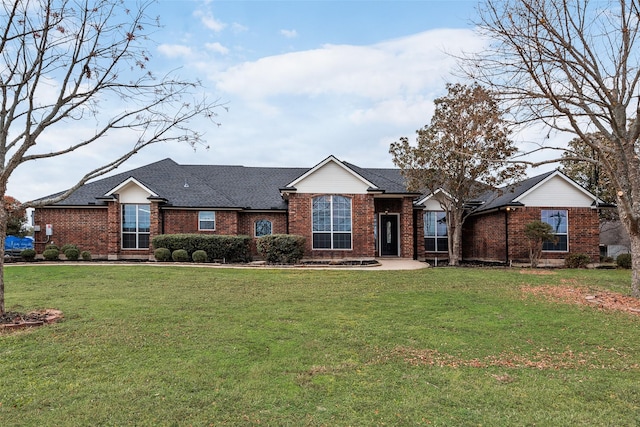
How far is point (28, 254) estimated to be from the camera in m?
18.8

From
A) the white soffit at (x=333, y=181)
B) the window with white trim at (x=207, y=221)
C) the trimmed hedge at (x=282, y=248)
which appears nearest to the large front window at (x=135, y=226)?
the window with white trim at (x=207, y=221)

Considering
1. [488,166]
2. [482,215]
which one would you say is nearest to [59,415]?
[488,166]

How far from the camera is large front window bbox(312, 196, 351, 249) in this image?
19594 millimetres

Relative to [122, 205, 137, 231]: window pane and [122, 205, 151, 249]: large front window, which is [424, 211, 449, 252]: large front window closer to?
[122, 205, 151, 249]: large front window

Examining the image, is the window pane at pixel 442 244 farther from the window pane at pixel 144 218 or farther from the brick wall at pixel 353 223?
the window pane at pixel 144 218

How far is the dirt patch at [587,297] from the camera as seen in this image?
878cm

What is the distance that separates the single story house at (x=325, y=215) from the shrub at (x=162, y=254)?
1513 millimetres

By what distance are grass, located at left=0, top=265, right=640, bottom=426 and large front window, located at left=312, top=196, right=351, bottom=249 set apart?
Answer: 9.41 m

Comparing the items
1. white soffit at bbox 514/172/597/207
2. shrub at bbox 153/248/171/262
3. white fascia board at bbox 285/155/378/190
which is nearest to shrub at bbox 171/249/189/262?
shrub at bbox 153/248/171/262

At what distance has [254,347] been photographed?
589 centimetres

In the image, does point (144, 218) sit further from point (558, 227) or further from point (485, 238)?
point (558, 227)

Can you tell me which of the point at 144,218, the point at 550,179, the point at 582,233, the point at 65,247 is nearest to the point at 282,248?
the point at 144,218

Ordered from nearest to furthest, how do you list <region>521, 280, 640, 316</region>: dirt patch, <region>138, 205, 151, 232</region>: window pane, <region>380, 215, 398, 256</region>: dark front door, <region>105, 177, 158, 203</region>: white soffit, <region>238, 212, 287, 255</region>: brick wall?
1. <region>521, 280, 640, 316</region>: dirt patch
2. <region>105, 177, 158, 203</region>: white soffit
3. <region>138, 205, 151, 232</region>: window pane
4. <region>238, 212, 287, 255</region>: brick wall
5. <region>380, 215, 398, 256</region>: dark front door

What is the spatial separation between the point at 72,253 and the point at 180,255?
5.30 meters
